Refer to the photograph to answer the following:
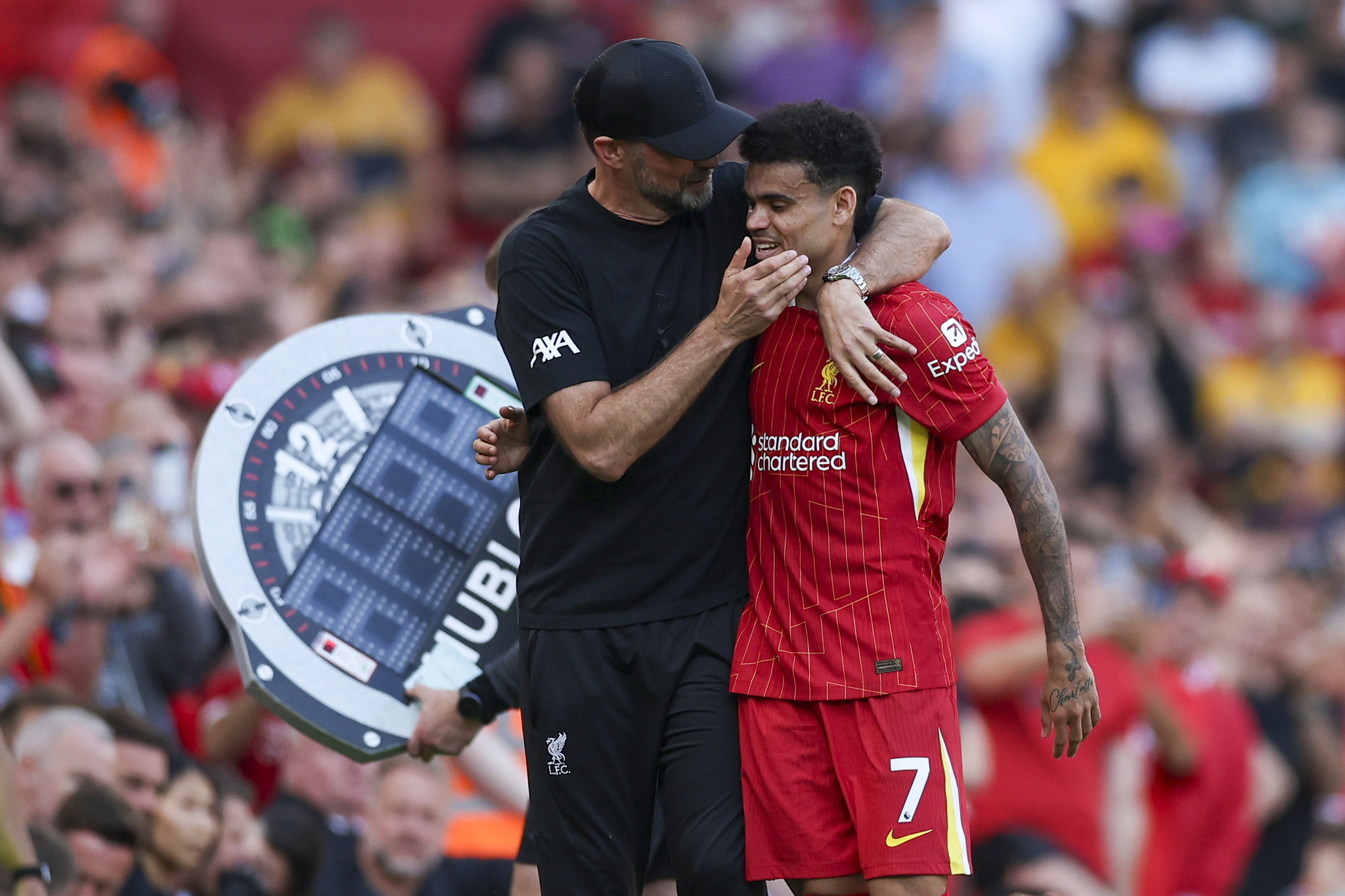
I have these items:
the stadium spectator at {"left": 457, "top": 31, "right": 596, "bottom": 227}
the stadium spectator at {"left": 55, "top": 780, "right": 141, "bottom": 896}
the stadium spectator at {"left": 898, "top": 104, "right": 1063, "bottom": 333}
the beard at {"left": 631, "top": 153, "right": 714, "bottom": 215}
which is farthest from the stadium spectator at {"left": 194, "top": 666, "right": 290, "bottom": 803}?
the stadium spectator at {"left": 898, "top": 104, "right": 1063, "bottom": 333}

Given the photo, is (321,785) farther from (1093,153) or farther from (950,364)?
(1093,153)

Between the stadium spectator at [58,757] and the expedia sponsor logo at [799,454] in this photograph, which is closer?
the expedia sponsor logo at [799,454]

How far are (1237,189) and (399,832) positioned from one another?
33.9 ft

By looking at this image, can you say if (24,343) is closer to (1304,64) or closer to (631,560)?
(631,560)

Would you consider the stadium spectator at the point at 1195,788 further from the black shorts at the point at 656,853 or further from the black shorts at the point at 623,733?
the black shorts at the point at 623,733

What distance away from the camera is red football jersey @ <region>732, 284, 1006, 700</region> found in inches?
172

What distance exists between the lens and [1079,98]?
14.3 m

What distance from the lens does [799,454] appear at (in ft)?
14.7

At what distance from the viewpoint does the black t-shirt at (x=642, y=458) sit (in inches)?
177

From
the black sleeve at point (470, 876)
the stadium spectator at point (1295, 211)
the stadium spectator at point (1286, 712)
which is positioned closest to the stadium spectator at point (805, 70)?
the stadium spectator at point (1295, 211)

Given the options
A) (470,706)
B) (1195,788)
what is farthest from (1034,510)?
(1195,788)

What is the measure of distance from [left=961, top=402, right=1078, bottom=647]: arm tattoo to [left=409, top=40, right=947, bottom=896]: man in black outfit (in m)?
0.30

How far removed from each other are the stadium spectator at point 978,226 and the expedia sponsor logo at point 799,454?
28.0ft

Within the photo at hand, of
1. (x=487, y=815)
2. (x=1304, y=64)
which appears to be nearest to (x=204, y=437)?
(x=487, y=815)
